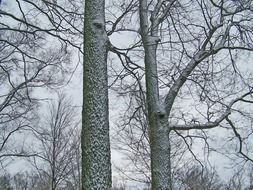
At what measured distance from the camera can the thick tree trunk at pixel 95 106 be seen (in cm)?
406

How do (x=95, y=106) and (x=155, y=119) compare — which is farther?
(x=155, y=119)

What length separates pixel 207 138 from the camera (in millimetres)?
7797

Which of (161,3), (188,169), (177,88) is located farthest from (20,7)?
(188,169)

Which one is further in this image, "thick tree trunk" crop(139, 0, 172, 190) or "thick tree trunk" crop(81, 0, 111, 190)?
"thick tree trunk" crop(139, 0, 172, 190)

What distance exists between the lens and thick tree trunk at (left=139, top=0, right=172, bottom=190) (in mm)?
6258

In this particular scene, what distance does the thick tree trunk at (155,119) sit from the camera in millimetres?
6258

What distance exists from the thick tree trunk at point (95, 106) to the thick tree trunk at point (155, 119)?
205 cm

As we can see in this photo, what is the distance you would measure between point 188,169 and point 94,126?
15.9 meters

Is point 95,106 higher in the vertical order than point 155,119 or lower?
lower

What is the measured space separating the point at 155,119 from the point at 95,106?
2510 mm

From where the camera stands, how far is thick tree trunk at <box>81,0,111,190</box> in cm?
406

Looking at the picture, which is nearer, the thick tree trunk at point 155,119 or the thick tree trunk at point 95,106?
the thick tree trunk at point 95,106

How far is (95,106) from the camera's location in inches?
174

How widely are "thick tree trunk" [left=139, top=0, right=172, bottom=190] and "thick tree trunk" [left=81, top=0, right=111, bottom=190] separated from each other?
205 cm
